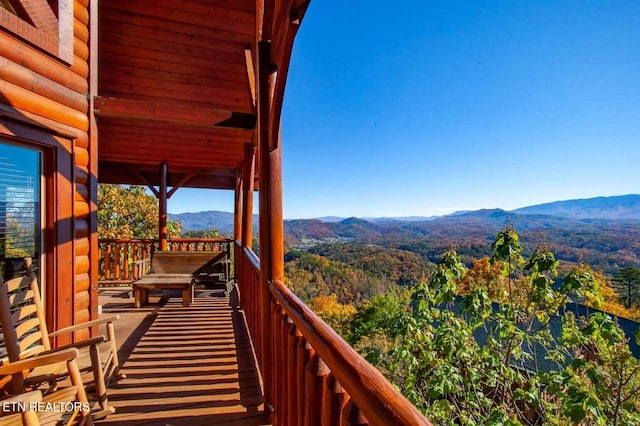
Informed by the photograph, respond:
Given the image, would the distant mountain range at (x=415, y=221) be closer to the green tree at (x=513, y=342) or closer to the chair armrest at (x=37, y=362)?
the green tree at (x=513, y=342)

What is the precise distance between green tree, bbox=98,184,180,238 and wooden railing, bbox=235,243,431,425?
513 inches

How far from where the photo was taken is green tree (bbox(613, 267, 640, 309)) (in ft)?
21.4

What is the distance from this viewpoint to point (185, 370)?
2.59 meters

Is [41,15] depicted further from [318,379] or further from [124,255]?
[124,255]

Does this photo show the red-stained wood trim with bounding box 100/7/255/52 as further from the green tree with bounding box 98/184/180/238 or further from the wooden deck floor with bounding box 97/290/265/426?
the green tree with bounding box 98/184/180/238

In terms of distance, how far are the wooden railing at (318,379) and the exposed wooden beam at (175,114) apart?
2340 millimetres

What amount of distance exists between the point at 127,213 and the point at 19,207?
43.0 ft

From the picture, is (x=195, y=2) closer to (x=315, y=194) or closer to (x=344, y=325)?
(x=344, y=325)

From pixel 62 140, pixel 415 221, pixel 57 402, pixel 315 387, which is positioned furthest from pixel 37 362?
pixel 415 221

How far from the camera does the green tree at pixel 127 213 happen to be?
42.1 ft

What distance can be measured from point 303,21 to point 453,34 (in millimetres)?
9524

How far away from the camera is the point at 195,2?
393 centimetres

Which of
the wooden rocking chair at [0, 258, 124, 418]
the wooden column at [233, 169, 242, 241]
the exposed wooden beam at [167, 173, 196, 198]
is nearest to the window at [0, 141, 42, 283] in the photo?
the wooden rocking chair at [0, 258, 124, 418]

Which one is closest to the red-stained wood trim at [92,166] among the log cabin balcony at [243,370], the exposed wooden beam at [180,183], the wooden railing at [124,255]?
the log cabin balcony at [243,370]
